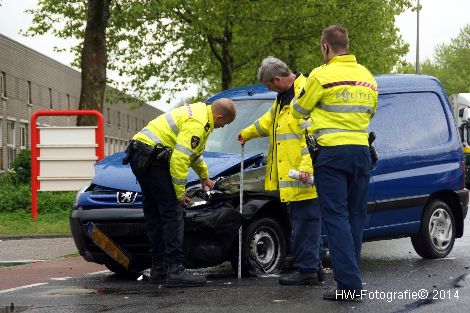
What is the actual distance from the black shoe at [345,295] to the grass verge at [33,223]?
785cm

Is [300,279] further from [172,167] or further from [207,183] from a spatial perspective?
[172,167]

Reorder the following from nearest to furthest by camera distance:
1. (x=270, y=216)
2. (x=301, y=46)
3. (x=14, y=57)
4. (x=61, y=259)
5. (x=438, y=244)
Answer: (x=270, y=216), (x=438, y=244), (x=61, y=259), (x=301, y=46), (x=14, y=57)

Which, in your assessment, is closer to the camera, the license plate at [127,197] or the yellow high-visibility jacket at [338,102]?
the yellow high-visibility jacket at [338,102]

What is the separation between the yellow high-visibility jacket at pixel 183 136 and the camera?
26.7ft

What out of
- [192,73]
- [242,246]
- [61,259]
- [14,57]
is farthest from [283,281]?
[14,57]

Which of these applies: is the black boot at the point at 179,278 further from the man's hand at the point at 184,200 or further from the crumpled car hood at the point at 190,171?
the crumpled car hood at the point at 190,171

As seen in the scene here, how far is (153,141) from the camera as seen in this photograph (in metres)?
8.39

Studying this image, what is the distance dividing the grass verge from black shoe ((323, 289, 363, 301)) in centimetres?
785

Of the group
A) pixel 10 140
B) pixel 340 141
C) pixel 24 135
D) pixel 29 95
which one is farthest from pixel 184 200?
pixel 29 95

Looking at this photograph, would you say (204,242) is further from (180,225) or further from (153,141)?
(153,141)

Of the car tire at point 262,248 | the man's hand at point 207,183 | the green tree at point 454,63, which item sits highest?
the green tree at point 454,63

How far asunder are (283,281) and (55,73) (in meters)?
48.6

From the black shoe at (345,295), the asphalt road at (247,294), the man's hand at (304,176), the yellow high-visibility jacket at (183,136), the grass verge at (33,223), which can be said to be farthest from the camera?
the grass verge at (33,223)

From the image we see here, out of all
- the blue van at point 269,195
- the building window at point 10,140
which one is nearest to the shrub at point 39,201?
the blue van at point 269,195
